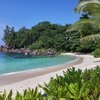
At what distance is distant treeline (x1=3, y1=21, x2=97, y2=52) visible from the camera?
4784cm

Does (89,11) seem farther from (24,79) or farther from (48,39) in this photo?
(48,39)

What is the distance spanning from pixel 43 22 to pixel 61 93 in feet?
208

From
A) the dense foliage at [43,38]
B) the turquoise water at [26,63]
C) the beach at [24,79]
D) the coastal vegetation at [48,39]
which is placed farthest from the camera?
the dense foliage at [43,38]

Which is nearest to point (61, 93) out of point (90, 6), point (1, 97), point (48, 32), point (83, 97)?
point (83, 97)

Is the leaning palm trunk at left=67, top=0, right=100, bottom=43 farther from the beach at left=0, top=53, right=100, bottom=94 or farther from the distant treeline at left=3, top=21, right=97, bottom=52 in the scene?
the distant treeline at left=3, top=21, right=97, bottom=52

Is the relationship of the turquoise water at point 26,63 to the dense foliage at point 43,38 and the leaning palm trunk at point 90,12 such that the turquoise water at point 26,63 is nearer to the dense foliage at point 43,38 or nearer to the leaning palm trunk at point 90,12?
the leaning palm trunk at point 90,12

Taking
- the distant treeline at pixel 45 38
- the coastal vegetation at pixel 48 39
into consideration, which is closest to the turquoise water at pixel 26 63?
the coastal vegetation at pixel 48 39

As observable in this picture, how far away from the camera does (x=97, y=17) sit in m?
15.1

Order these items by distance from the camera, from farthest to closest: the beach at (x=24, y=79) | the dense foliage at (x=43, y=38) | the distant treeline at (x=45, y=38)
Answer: the dense foliage at (x=43, y=38) → the distant treeline at (x=45, y=38) → the beach at (x=24, y=79)

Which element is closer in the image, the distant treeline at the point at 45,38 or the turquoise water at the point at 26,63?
the turquoise water at the point at 26,63

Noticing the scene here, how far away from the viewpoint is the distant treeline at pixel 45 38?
47844 mm

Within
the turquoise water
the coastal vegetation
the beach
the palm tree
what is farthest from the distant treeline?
the beach

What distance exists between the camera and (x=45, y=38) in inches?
2249

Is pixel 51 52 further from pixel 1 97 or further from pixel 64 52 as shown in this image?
pixel 1 97
